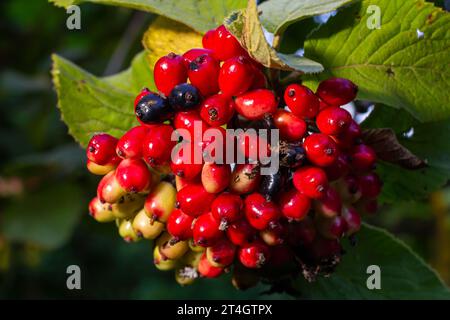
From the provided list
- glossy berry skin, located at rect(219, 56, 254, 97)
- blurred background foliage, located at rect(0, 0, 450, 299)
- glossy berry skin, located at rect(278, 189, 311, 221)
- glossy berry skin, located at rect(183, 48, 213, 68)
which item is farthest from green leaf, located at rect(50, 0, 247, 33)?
blurred background foliage, located at rect(0, 0, 450, 299)

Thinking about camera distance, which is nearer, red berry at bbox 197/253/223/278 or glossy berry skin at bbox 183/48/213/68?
glossy berry skin at bbox 183/48/213/68

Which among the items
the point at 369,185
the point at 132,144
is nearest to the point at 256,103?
the point at 132,144

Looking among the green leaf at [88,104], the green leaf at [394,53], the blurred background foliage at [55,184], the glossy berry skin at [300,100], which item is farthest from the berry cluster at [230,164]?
the blurred background foliage at [55,184]

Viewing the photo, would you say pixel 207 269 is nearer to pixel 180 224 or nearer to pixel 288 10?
pixel 180 224

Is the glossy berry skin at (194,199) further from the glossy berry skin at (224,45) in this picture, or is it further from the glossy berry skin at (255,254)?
the glossy berry skin at (224,45)

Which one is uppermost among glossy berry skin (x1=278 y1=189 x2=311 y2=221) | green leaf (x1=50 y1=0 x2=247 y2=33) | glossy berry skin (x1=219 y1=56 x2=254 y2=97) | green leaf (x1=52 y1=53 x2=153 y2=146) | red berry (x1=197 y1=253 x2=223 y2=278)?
green leaf (x1=50 y1=0 x2=247 y2=33)

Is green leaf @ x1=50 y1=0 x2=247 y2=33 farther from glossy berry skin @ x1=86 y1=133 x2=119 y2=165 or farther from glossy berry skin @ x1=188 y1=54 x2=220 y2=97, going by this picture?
glossy berry skin @ x1=86 y1=133 x2=119 y2=165
